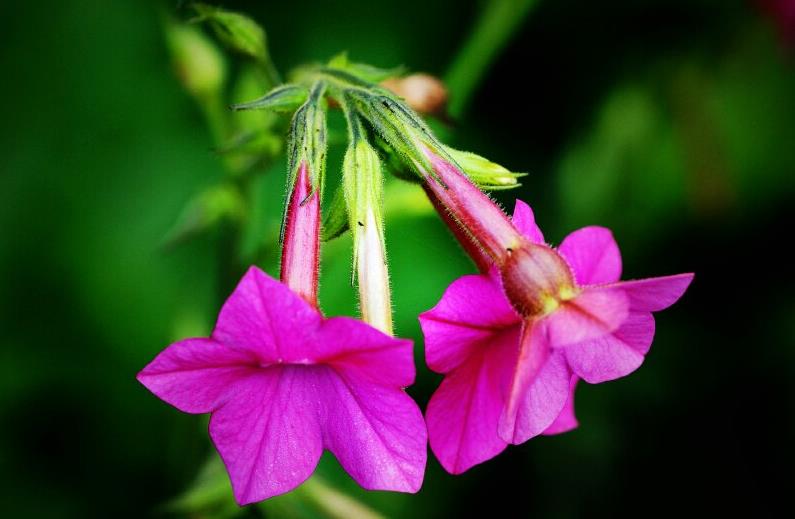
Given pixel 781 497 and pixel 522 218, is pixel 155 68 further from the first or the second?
pixel 781 497

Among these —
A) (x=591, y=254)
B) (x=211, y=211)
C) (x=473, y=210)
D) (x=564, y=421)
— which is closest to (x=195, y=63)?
(x=211, y=211)

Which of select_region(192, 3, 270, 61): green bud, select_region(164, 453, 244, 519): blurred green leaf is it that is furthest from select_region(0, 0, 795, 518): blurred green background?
select_region(192, 3, 270, 61): green bud

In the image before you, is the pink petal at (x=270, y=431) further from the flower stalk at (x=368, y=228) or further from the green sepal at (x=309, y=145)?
the green sepal at (x=309, y=145)

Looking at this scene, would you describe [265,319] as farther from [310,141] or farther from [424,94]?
[424,94]

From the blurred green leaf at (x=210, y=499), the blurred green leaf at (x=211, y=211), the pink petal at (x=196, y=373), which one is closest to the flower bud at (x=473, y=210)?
the pink petal at (x=196, y=373)

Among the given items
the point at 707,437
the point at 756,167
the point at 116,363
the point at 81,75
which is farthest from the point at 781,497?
the point at 81,75

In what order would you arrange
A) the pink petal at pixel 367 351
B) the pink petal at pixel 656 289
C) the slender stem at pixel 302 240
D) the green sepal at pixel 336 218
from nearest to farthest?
the pink petal at pixel 367 351, the pink petal at pixel 656 289, the slender stem at pixel 302 240, the green sepal at pixel 336 218

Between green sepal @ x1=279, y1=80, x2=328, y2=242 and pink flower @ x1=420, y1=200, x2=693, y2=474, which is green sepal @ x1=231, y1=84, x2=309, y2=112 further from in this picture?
pink flower @ x1=420, y1=200, x2=693, y2=474
